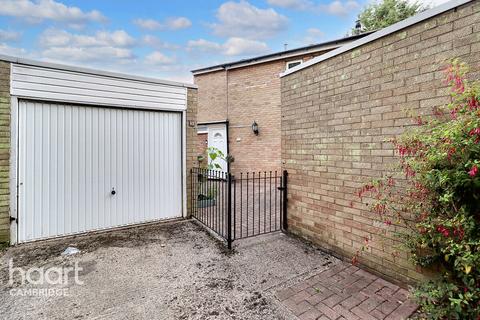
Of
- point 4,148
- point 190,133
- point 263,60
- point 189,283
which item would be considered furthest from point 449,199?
point 263,60

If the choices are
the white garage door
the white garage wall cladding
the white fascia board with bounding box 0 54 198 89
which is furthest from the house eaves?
the white garage door

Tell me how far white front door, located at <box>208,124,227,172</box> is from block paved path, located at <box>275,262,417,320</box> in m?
8.46

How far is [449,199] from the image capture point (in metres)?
1.76

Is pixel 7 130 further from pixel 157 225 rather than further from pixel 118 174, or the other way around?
pixel 157 225

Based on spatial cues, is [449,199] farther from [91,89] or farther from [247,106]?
[247,106]

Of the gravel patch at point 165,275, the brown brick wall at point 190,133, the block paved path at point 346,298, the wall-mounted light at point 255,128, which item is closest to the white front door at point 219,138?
the wall-mounted light at point 255,128

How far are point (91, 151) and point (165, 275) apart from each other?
283 cm

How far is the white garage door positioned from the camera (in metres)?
3.88

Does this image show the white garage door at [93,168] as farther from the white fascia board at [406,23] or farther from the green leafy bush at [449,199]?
the green leafy bush at [449,199]

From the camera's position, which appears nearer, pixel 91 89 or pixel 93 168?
pixel 91 89

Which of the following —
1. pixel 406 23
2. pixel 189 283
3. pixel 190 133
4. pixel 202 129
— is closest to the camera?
pixel 406 23

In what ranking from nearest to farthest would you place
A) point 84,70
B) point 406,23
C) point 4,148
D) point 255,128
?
point 406,23
point 4,148
point 84,70
point 255,128

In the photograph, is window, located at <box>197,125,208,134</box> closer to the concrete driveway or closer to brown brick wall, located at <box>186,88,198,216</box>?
brown brick wall, located at <box>186,88,198,216</box>

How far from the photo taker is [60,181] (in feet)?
13.4
